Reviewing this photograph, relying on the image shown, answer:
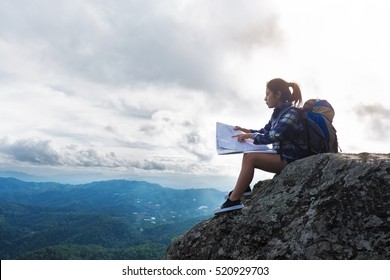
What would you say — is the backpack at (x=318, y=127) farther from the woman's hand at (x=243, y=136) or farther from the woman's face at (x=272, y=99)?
the woman's hand at (x=243, y=136)

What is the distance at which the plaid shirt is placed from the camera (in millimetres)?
6953

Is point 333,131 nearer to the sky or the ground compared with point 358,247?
nearer to the sky

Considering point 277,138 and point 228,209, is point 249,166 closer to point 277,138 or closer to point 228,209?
point 277,138

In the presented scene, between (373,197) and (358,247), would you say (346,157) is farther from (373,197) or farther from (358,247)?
(358,247)

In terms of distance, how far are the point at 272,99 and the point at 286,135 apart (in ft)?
3.70

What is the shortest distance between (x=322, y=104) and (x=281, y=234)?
Answer: 3.63 m

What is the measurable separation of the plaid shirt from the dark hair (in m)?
0.23

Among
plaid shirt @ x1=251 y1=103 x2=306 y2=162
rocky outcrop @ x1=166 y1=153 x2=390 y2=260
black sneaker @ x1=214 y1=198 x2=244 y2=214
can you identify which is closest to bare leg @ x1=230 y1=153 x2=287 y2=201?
black sneaker @ x1=214 y1=198 x2=244 y2=214

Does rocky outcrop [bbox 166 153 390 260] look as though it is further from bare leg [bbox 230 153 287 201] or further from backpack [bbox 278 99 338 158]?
bare leg [bbox 230 153 287 201]

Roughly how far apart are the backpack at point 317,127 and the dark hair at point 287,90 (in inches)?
12.1

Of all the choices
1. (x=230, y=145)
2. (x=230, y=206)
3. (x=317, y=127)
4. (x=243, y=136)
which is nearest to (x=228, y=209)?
(x=230, y=206)

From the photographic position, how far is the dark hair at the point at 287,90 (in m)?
7.58
